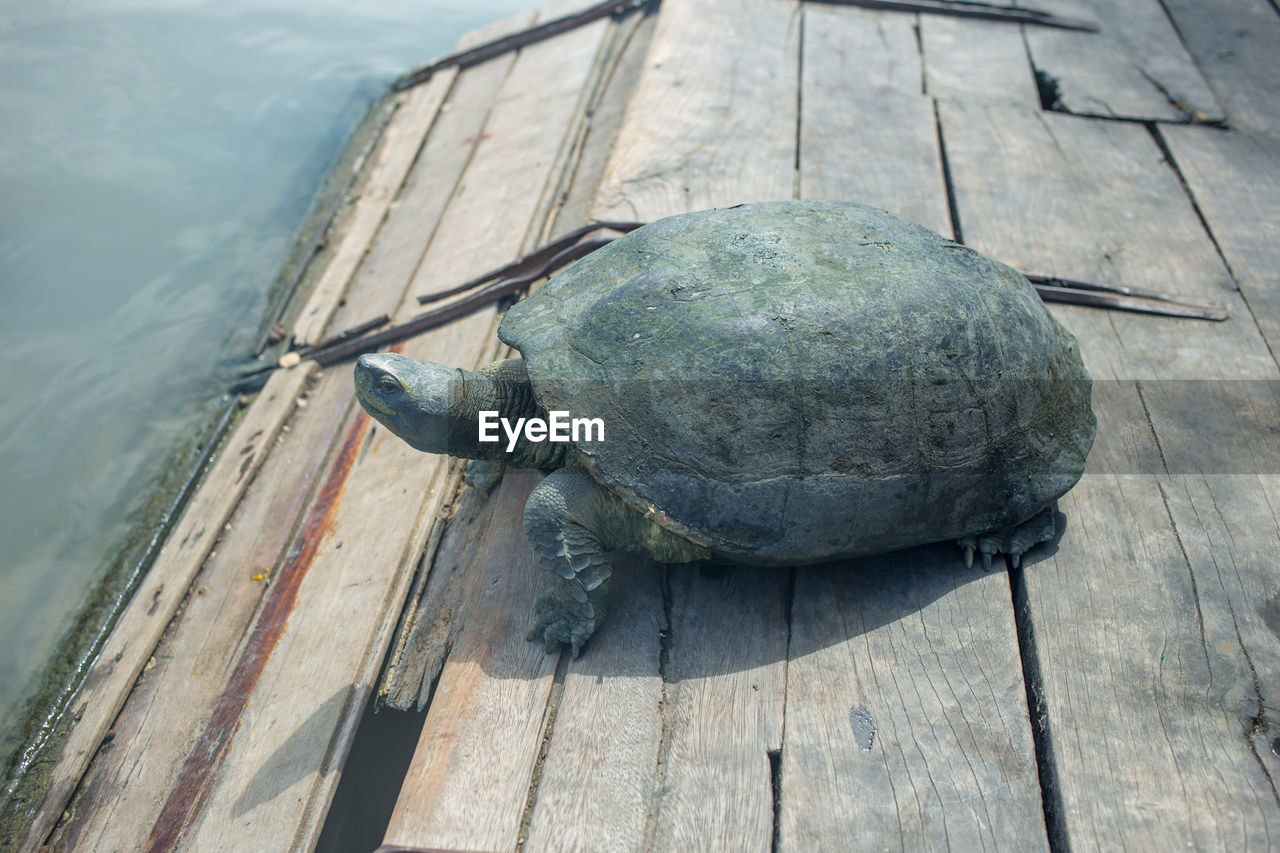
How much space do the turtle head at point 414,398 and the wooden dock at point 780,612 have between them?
45 centimetres

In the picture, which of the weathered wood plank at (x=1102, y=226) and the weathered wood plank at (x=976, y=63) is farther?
the weathered wood plank at (x=976, y=63)

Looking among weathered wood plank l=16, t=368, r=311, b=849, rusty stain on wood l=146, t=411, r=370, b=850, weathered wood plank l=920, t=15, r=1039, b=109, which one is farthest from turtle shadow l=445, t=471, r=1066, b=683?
weathered wood plank l=920, t=15, r=1039, b=109

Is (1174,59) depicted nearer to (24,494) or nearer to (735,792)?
(735,792)

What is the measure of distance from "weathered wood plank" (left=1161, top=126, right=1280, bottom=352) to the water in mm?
5642

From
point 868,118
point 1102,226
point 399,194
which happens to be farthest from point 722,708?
point 399,194

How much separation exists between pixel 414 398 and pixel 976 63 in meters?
4.72

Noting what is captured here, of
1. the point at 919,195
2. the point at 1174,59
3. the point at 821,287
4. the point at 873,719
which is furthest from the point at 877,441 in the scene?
the point at 1174,59

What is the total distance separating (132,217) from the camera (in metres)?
6.18

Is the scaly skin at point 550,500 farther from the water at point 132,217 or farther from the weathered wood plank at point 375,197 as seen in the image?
the water at point 132,217

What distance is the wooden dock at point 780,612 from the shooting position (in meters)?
2.18

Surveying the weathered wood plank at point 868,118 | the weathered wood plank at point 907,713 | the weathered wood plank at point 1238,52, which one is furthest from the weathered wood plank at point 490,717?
the weathered wood plank at point 1238,52

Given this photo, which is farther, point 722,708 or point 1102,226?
point 1102,226

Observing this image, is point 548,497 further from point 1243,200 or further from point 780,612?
point 1243,200

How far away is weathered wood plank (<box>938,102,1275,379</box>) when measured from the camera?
11.2ft
